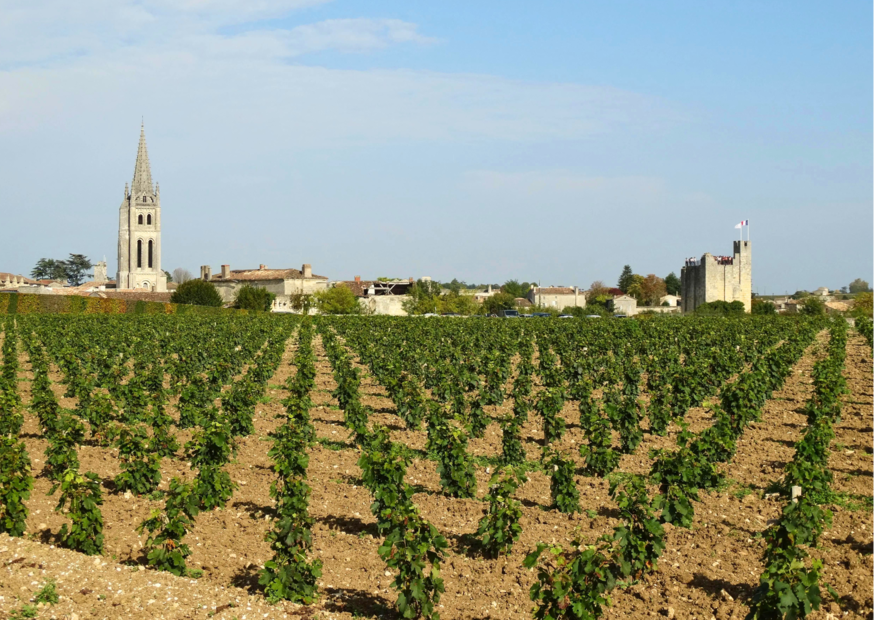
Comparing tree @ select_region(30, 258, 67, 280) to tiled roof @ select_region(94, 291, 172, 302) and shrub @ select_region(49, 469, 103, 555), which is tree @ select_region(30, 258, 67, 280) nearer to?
tiled roof @ select_region(94, 291, 172, 302)

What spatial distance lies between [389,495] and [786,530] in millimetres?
3740

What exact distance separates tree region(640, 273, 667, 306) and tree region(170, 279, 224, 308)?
7784cm

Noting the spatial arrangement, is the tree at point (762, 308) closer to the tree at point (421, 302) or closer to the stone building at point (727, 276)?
the stone building at point (727, 276)

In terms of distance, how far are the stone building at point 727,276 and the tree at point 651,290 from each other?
48884 mm

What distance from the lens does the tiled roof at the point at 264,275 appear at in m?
116

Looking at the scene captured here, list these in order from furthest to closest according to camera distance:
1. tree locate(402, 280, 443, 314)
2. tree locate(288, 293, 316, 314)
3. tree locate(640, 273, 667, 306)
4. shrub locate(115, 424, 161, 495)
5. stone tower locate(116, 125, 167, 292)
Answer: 1. tree locate(640, 273, 667, 306)
2. stone tower locate(116, 125, 167, 292)
3. tree locate(402, 280, 443, 314)
4. tree locate(288, 293, 316, 314)
5. shrub locate(115, 424, 161, 495)

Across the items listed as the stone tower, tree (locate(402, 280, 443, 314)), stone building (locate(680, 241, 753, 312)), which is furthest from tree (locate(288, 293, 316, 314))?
stone building (locate(680, 241, 753, 312))

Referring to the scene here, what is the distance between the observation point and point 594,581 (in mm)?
7262

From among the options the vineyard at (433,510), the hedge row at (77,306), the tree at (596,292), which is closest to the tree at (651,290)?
the tree at (596,292)

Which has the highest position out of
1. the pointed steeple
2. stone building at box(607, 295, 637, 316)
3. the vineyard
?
the pointed steeple

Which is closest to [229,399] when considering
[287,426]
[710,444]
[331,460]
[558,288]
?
[331,460]

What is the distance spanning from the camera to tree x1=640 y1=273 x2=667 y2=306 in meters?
146

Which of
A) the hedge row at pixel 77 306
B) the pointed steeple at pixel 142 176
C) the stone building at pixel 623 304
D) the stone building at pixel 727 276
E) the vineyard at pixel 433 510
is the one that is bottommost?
the vineyard at pixel 433 510

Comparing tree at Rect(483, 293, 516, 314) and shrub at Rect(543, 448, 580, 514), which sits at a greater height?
tree at Rect(483, 293, 516, 314)
